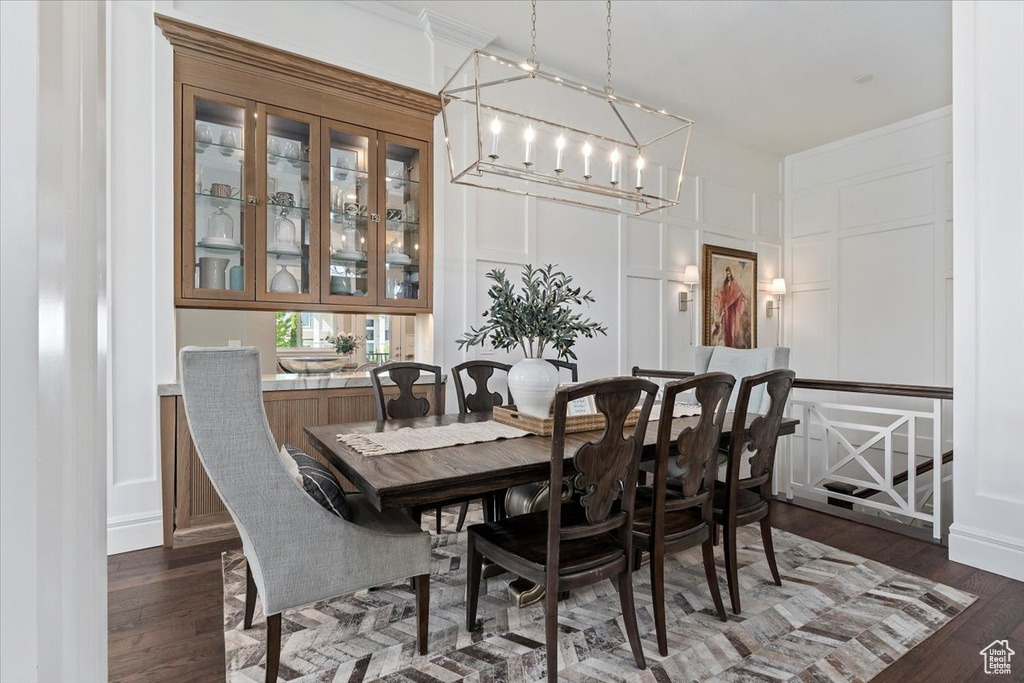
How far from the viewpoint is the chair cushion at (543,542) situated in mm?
1746

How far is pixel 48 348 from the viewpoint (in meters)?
0.31

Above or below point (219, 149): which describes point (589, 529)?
below

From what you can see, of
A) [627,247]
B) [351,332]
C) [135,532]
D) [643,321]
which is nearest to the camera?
[135,532]

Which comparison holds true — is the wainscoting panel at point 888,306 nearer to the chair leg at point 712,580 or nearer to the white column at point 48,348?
the chair leg at point 712,580

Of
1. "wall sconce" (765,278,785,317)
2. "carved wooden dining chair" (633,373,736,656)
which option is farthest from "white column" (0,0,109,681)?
"wall sconce" (765,278,785,317)

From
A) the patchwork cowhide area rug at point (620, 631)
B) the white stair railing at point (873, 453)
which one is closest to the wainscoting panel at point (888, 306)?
the white stair railing at point (873, 453)

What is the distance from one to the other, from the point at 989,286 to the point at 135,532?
4.63m

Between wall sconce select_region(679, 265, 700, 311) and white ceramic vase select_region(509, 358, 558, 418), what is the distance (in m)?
3.38

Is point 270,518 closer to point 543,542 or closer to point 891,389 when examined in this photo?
point 543,542

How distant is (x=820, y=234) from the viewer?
5.95 meters

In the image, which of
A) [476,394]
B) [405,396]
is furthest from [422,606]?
[476,394]

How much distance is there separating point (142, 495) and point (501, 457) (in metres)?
2.23

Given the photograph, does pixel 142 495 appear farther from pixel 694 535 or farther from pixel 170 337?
pixel 694 535

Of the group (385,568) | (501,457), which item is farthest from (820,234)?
(385,568)
